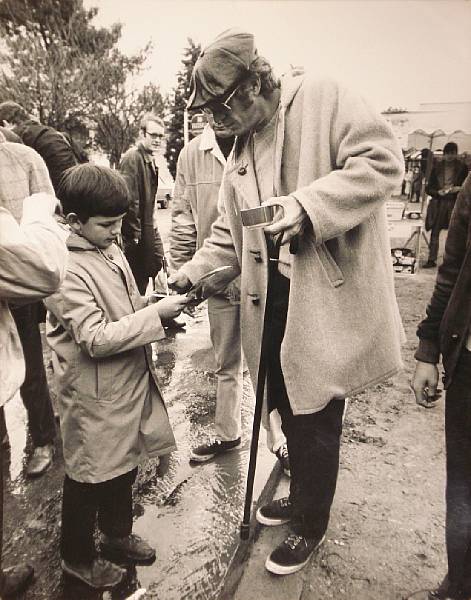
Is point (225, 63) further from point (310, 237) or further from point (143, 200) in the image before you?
point (143, 200)

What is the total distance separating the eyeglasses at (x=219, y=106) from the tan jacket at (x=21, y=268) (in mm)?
667

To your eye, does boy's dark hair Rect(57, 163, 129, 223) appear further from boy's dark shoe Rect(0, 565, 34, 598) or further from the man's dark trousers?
boy's dark shoe Rect(0, 565, 34, 598)

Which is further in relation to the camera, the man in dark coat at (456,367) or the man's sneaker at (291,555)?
the man's sneaker at (291,555)

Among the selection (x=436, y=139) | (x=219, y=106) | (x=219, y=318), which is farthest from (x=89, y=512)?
(x=436, y=139)

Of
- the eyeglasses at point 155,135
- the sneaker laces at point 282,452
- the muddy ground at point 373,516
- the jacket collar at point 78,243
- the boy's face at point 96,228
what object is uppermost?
the eyeglasses at point 155,135

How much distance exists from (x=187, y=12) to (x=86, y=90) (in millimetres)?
1376

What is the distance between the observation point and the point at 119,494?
1.92 metres

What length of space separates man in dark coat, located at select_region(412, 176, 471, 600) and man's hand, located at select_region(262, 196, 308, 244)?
0.54 metres

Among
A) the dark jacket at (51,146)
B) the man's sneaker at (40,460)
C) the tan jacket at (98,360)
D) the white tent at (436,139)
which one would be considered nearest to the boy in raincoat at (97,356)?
the tan jacket at (98,360)

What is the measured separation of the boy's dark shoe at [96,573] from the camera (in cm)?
191

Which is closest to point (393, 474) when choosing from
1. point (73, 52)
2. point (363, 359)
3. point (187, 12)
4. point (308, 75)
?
point (363, 359)

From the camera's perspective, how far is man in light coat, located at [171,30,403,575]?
155cm

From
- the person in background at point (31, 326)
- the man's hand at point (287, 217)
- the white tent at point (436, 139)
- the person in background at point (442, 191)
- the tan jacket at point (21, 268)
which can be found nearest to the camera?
the tan jacket at point (21, 268)

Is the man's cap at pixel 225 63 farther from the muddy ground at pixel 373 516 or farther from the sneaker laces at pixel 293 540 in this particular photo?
the muddy ground at pixel 373 516
